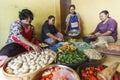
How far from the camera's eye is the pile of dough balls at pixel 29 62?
1.85m

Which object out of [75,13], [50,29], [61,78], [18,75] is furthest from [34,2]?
[61,78]

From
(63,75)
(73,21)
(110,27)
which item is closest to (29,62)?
(63,75)

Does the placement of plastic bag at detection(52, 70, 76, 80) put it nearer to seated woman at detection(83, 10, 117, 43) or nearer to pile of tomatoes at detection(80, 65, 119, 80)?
pile of tomatoes at detection(80, 65, 119, 80)

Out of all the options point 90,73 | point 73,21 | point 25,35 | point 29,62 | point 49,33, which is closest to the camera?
point 90,73

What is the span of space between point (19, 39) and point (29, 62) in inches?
23.4

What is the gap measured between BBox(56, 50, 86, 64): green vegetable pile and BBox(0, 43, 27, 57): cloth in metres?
0.68

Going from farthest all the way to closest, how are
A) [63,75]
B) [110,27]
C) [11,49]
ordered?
[110,27]
[11,49]
[63,75]

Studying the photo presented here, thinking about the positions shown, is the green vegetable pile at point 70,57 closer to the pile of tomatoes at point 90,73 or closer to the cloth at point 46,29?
the pile of tomatoes at point 90,73

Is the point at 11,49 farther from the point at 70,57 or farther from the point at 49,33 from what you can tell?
the point at 49,33

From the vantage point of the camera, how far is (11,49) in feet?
7.96

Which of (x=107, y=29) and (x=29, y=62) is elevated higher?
(x=107, y=29)

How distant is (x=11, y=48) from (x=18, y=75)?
768 millimetres

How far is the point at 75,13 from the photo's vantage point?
4.03 metres

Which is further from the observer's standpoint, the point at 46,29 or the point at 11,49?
the point at 46,29
